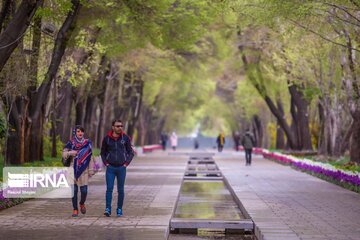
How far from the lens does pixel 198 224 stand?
509 inches

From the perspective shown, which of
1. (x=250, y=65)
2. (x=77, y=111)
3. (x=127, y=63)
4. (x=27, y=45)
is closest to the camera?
(x=27, y=45)

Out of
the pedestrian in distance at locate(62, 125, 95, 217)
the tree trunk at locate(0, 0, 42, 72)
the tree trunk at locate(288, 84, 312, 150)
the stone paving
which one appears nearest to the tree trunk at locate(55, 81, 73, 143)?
the stone paving

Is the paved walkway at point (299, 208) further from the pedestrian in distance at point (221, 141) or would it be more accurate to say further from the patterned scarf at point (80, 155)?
the pedestrian in distance at point (221, 141)

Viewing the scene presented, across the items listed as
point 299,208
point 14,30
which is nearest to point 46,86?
point 14,30

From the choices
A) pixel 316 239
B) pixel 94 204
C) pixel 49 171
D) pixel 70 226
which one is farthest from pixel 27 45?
pixel 316 239

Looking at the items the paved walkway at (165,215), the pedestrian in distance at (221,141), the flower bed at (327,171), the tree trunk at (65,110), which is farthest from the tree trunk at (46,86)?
the pedestrian in distance at (221,141)

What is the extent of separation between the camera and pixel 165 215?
14.1 m

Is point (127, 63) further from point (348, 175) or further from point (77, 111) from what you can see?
point (348, 175)

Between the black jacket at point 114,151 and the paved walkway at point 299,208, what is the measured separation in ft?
8.46

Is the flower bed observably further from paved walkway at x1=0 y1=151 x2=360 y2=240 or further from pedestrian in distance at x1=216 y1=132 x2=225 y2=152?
pedestrian in distance at x1=216 y1=132 x2=225 y2=152

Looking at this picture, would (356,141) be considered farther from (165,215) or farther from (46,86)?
(165,215)

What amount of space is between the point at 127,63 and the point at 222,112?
5620 cm

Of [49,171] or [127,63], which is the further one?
[127,63]

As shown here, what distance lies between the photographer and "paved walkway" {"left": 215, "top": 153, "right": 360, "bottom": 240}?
11.5m
